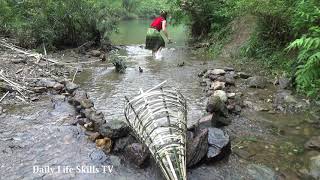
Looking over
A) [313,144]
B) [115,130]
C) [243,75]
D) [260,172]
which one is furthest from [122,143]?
[243,75]

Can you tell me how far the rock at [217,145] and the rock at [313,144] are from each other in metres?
1.27

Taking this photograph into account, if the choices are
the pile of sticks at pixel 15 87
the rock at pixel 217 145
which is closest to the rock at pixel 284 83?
the rock at pixel 217 145

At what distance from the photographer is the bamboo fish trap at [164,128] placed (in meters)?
4.57

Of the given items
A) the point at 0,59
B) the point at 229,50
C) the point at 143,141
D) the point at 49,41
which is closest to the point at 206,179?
the point at 143,141

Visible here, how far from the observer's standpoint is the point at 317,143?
5762 millimetres

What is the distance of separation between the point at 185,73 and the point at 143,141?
5845 mm

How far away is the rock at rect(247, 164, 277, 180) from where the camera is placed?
16.5ft

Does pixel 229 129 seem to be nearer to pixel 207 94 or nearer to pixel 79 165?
pixel 207 94

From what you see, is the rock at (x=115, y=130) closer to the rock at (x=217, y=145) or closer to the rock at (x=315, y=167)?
the rock at (x=217, y=145)

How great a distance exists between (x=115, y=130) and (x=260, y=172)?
7.43 ft

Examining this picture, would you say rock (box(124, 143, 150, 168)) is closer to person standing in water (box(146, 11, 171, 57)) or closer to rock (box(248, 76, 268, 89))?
rock (box(248, 76, 268, 89))

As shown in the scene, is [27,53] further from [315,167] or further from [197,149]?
[315,167]

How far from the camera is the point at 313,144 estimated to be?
577 centimetres

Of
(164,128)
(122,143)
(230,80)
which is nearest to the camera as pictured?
(164,128)
